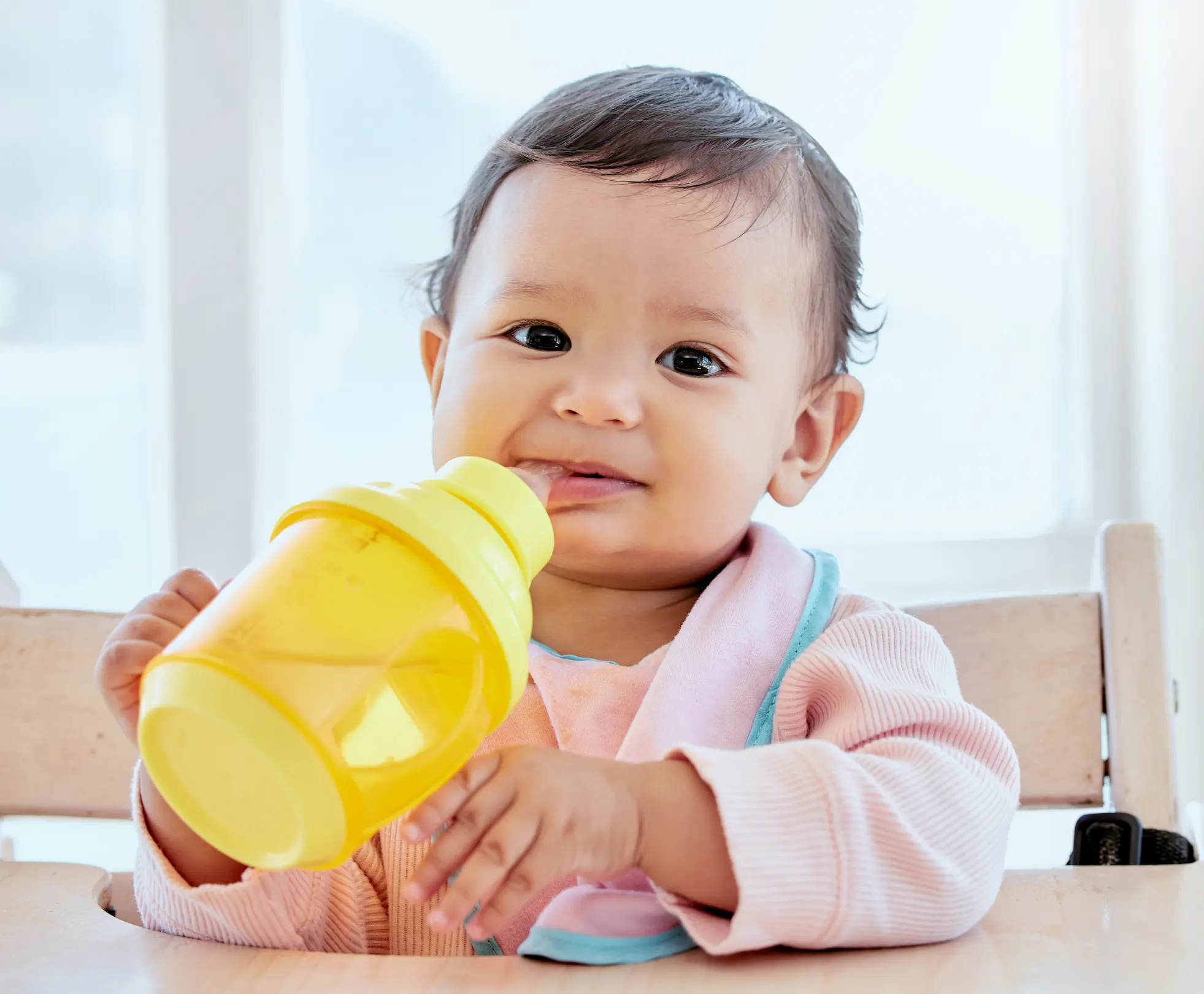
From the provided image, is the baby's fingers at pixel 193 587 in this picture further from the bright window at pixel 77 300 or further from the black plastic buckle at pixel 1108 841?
the bright window at pixel 77 300

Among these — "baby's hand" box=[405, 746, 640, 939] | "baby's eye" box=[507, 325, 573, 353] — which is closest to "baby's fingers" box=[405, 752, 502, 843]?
"baby's hand" box=[405, 746, 640, 939]

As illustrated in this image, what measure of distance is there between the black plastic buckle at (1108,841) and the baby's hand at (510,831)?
39 cm

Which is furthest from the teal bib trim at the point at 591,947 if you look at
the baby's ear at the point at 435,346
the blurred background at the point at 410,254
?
the blurred background at the point at 410,254

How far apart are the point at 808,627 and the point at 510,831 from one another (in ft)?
1.26

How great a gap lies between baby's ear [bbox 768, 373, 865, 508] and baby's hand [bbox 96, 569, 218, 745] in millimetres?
461

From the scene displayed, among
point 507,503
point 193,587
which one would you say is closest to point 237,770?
point 507,503

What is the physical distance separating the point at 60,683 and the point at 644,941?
23.5 inches

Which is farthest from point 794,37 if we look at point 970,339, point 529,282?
point 529,282

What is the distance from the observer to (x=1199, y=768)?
5.25 ft

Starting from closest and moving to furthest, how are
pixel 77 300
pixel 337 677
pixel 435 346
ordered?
1. pixel 337 677
2. pixel 435 346
3. pixel 77 300

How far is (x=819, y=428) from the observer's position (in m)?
1.06

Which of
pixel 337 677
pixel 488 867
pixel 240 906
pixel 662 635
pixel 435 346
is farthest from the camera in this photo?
pixel 435 346

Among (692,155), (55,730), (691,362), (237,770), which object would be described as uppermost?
(692,155)

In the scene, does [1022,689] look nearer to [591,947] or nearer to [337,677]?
[591,947]
